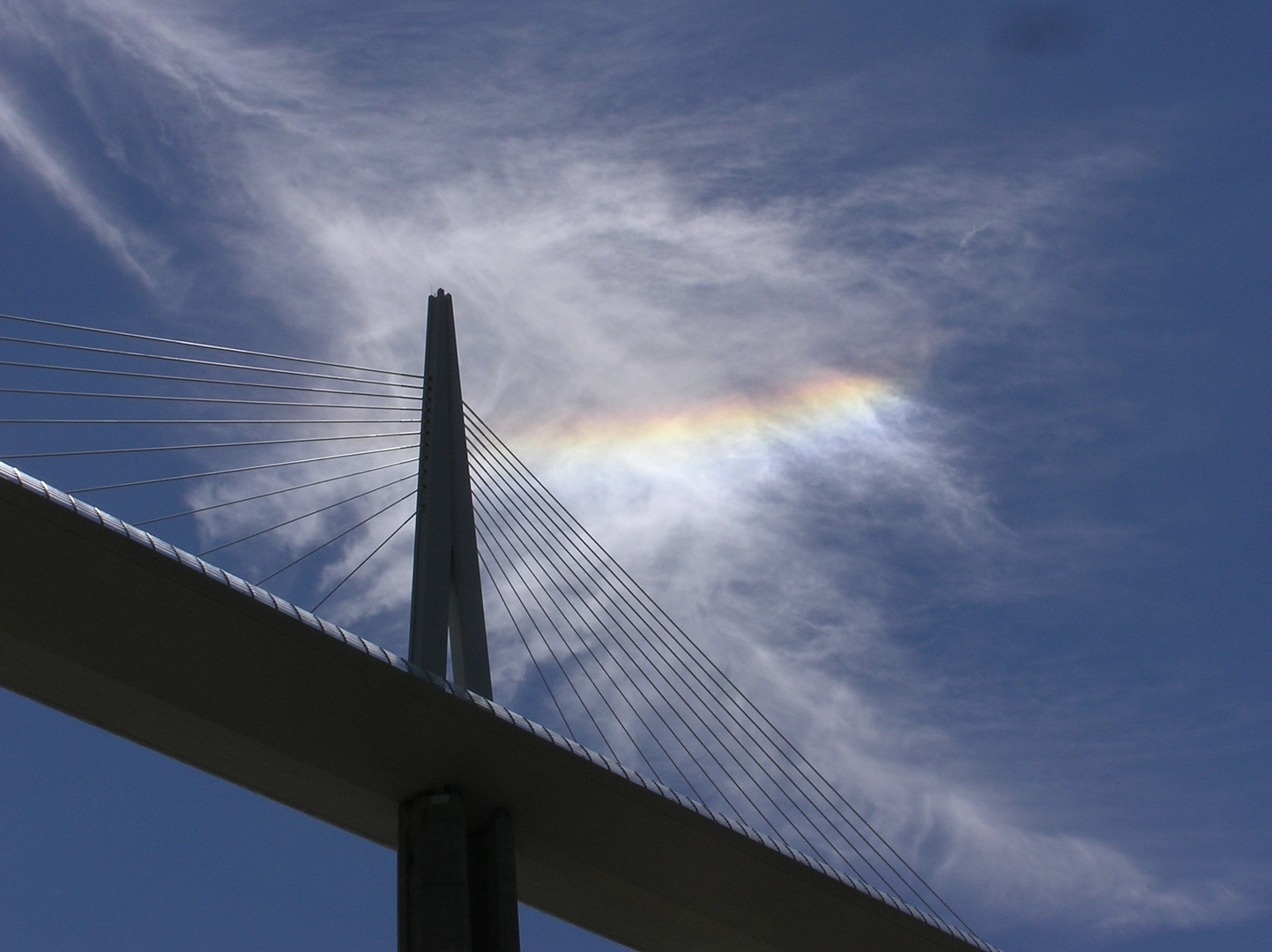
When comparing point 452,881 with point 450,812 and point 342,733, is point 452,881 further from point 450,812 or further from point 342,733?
point 342,733

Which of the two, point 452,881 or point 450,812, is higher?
point 450,812

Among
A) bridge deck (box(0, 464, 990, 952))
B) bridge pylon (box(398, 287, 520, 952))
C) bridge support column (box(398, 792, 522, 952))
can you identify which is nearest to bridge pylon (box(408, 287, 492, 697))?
bridge pylon (box(398, 287, 520, 952))

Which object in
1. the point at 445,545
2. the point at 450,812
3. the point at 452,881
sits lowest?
the point at 452,881

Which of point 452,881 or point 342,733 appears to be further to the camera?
point 452,881

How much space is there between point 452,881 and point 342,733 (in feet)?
6.98

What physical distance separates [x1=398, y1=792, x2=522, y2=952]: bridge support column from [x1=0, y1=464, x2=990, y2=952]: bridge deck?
29 cm

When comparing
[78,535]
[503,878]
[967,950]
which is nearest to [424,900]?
[503,878]

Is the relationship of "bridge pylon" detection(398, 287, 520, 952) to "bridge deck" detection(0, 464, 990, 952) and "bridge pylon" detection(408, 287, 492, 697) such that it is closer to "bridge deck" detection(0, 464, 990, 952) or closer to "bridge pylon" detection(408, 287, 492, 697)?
"bridge pylon" detection(408, 287, 492, 697)

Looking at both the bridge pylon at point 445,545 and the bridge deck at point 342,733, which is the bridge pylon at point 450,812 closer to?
the bridge pylon at point 445,545

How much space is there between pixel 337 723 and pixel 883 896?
855 centimetres

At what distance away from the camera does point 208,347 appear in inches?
630

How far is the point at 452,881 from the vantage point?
51.3 feet

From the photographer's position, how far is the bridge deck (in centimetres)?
1345

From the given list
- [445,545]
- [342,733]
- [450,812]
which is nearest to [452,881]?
[450,812]
